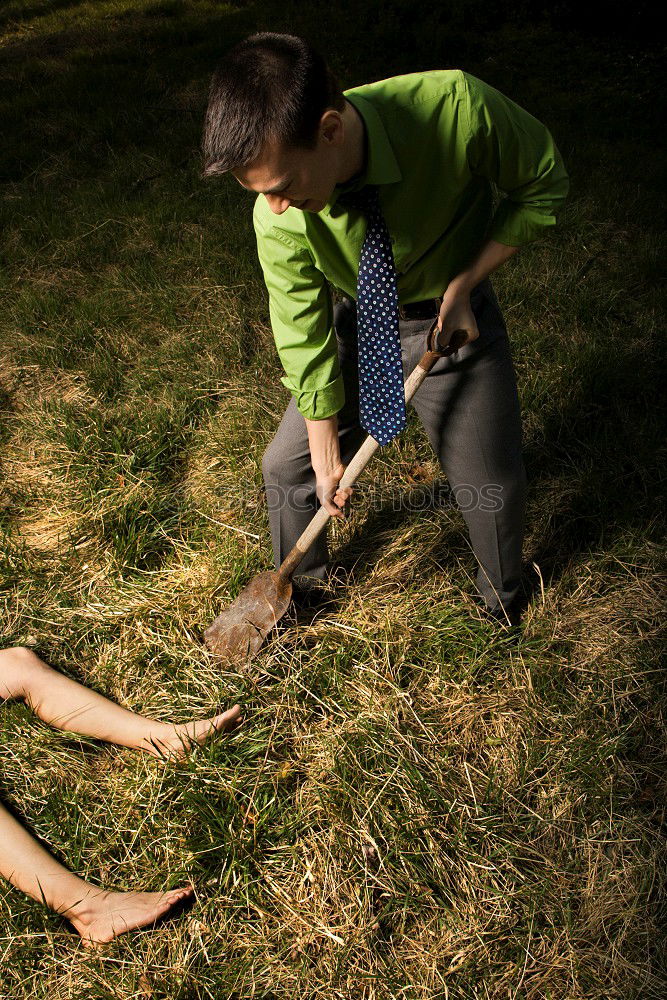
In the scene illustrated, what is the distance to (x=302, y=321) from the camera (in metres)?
1.93

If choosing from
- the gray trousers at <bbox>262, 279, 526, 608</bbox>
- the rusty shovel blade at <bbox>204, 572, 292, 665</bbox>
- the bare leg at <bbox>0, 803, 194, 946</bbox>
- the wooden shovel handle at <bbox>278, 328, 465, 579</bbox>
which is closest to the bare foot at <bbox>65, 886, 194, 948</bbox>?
the bare leg at <bbox>0, 803, 194, 946</bbox>

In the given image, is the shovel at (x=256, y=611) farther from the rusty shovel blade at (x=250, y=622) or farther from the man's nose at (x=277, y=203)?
the man's nose at (x=277, y=203)

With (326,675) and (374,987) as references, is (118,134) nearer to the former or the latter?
(326,675)

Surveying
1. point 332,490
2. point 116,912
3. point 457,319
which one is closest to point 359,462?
point 332,490

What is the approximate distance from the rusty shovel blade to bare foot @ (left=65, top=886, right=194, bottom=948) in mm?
704

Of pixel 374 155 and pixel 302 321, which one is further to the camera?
pixel 302 321

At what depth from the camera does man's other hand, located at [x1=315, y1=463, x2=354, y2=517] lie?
2.15m

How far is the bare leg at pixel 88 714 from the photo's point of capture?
7.33 ft

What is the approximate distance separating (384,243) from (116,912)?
180 centimetres

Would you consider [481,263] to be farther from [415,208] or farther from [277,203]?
[277,203]

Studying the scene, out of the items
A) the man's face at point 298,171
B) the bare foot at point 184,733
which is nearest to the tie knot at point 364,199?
the man's face at point 298,171

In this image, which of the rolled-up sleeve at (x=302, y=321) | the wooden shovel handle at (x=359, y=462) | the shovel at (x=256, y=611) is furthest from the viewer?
the shovel at (x=256, y=611)

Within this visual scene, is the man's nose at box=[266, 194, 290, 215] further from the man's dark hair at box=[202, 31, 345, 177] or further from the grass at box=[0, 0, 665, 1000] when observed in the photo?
the grass at box=[0, 0, 665, 1000]

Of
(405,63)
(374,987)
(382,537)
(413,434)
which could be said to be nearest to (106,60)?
(405,63)
